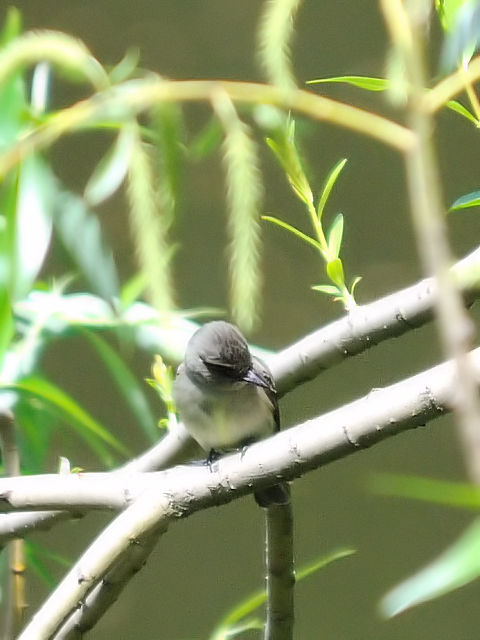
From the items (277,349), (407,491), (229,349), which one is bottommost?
(407,491)

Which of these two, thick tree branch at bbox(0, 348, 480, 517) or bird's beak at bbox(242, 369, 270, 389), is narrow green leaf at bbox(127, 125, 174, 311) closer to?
thick tree branch at bbox(0, 348, 480, 517)

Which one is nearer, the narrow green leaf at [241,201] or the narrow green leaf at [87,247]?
the narrow green leaf at [241,201]

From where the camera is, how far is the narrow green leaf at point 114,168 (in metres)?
0.26

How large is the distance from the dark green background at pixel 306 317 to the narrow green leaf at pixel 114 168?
971 mm

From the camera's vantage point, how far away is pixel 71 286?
1323 millimetres

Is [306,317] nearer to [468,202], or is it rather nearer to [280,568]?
[280,568]

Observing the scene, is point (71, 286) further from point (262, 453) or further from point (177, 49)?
point (262, 453)

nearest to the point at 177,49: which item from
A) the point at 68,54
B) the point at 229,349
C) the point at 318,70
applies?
the point at 318,70

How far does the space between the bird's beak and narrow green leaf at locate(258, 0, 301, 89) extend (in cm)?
62

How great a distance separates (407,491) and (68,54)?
14cm

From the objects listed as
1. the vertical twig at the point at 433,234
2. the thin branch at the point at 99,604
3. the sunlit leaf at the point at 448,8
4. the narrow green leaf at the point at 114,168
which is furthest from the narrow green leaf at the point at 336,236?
the vertical twig at the point at 433,234

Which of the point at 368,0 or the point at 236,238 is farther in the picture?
the point at 368,0

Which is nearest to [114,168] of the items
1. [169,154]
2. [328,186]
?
[169,154]

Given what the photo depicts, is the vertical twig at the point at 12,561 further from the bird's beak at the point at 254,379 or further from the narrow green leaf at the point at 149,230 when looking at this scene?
the narrow green leaf at the point at 149,230
